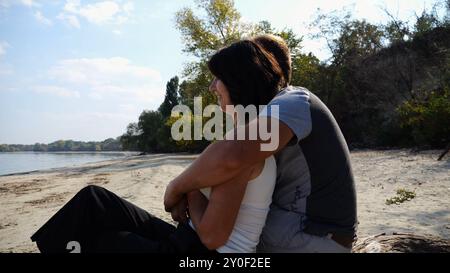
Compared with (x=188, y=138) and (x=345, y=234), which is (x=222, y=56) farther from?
(x=188, y=138)

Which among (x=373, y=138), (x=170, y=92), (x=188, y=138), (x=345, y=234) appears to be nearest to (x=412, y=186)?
(x=345, y=234)

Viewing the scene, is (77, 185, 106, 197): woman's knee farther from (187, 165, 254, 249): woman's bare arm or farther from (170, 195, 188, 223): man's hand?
(187, 165, 254, 249): woman's bare arm

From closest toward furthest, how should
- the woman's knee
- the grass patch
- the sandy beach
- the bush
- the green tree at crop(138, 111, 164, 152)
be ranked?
the woman's knee
the sandy beach
the grass patch
the bush
the green tree at crop(138, 111, 164, 152)

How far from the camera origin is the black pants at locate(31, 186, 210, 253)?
5.41 ft

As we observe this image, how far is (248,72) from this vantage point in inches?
66.2

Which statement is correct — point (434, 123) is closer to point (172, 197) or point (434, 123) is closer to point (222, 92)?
point (222, 92)

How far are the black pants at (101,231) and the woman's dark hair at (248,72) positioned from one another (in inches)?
25.0

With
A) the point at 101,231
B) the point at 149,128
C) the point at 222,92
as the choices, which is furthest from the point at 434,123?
the point at 149,128

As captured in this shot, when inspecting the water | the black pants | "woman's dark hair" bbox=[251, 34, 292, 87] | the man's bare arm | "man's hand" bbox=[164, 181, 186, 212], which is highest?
"woman's dark hair" bbox=[251, 34, 292, 87]

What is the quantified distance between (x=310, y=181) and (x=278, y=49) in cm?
61

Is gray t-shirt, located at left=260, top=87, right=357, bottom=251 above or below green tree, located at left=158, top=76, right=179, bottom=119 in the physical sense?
below

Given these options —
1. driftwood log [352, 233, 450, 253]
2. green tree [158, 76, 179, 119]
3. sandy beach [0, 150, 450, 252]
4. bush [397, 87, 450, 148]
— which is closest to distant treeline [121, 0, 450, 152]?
bush [397, 87, 450, 148]

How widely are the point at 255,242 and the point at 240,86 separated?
26.4 inches

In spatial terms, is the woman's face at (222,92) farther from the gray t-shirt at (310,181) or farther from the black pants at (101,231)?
the black pants at (101,231)
